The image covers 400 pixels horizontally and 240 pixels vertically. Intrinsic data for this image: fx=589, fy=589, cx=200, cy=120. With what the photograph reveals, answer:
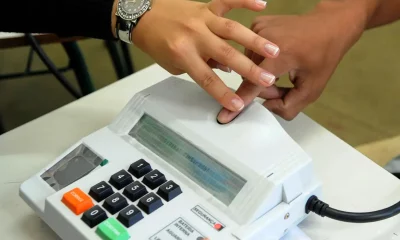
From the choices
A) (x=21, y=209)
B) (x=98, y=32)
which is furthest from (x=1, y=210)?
(x=98, y=32)

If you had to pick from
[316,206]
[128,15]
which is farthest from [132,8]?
[316,206]

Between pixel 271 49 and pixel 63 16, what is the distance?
0.28 m

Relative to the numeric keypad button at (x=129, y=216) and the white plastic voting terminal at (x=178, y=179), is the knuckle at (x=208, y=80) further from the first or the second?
the numeric keypad button at (x=129, y=216)

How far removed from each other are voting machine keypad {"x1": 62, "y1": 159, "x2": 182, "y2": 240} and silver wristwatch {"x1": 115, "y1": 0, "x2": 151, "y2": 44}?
7.8 inches

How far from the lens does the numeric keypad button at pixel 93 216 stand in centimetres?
54

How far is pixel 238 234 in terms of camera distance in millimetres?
530

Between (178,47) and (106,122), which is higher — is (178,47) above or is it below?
above

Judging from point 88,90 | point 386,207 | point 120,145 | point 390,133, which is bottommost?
point 390,133

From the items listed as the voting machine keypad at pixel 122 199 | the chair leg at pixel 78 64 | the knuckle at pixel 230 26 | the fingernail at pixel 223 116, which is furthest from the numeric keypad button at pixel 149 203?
the chair leg at pixel 78 64

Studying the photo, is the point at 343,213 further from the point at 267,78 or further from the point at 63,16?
the point at 63,16

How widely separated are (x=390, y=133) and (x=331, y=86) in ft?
0.80

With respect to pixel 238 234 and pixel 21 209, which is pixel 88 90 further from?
pixel 238 234

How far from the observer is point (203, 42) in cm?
67

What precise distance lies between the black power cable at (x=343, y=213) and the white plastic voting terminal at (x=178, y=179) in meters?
0.01
